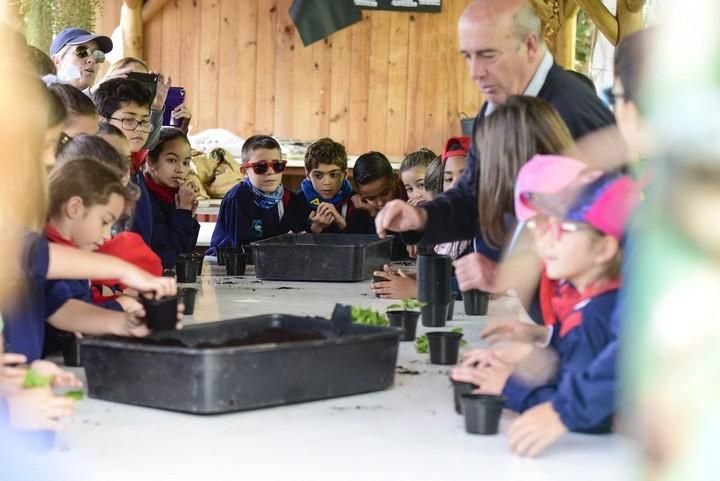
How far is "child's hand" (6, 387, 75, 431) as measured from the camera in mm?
1471

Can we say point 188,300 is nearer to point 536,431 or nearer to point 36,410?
point 36,410

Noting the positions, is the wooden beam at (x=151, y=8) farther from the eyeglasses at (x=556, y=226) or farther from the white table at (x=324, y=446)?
the eyeglasses at (x=556, y=226)

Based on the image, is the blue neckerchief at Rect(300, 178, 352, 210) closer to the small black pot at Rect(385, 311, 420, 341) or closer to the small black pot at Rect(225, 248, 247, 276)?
the small black pot at Rect(225, 248, 247, 276)

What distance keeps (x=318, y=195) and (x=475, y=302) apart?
2045 millimetres

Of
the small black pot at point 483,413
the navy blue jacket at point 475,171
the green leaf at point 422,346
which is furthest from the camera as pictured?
the navy blue jacket at point 475,171

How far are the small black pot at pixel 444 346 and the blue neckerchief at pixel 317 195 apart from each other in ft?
8.49

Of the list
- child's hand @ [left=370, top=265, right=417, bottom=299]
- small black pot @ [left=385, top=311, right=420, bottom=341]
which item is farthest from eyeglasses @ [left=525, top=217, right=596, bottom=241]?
child's hand @ [left=370, top=265, right=417, bottom=299]

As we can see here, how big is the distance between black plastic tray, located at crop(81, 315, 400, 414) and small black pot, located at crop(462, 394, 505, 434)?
28 cm

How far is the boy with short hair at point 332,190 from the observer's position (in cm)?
454

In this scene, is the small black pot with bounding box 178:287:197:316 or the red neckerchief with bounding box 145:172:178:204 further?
the red neckerchief with bounding box 145:172:178:204

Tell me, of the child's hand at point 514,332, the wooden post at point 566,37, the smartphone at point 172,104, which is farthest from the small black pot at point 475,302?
the wooden post at point 566,37

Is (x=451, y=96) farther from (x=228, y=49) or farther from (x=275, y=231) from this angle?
(x=275, y=231)

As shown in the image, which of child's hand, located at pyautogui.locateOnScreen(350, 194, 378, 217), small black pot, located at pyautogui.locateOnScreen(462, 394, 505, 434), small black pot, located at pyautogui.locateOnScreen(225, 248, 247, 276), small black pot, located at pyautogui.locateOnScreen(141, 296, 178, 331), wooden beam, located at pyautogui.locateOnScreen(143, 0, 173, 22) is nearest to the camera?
small black pot, located at pyautogui.locateOnScreen(462, 394, 505, 434)

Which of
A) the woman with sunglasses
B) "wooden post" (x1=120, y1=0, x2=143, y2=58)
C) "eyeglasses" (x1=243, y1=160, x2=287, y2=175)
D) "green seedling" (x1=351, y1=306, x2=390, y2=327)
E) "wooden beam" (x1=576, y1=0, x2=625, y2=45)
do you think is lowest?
"green seedling" (x1=351, y1=306, x2=390, y2=327)
